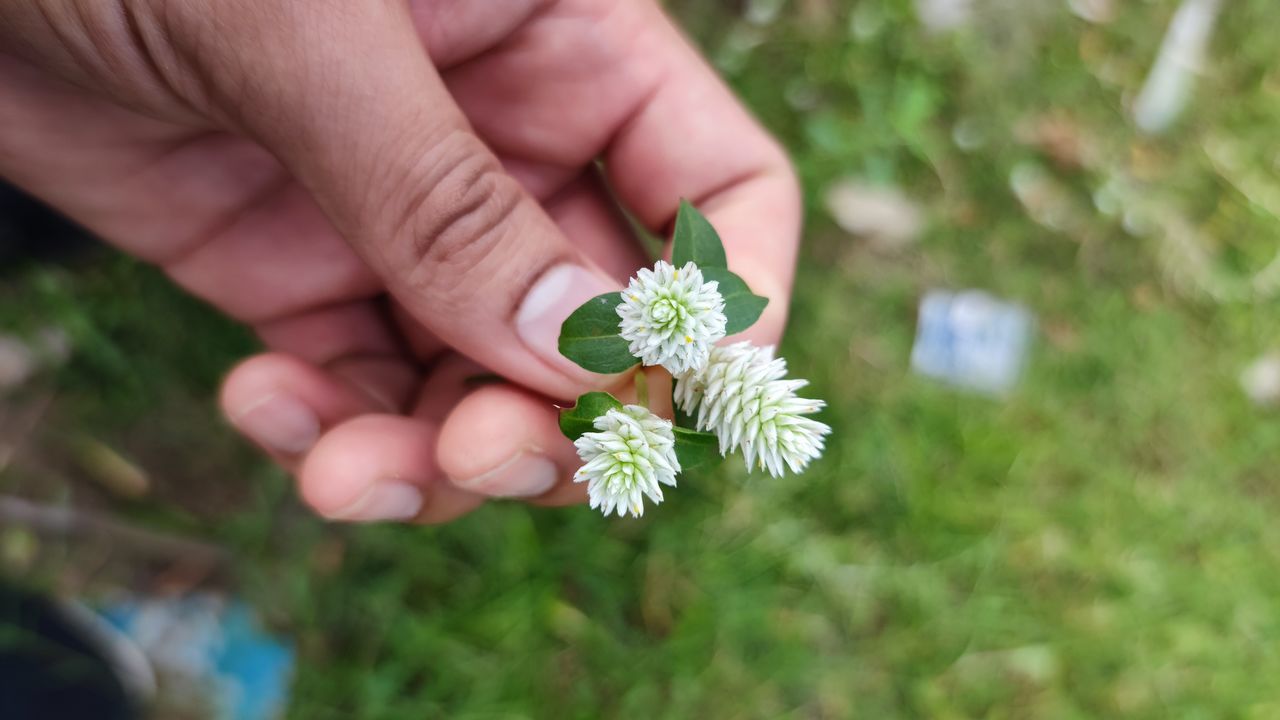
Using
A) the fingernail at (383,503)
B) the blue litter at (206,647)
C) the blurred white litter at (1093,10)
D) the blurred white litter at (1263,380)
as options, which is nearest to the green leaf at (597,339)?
the fingernail at (383,503)

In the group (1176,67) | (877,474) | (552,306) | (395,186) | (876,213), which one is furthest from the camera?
(1176,67)

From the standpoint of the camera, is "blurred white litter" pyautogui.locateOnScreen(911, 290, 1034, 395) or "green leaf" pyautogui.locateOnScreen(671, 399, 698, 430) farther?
"blurred white litter" pyautogui.locateOnScreen(911, 290, 1034, 395)

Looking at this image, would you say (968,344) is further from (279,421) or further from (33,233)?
(33,233)

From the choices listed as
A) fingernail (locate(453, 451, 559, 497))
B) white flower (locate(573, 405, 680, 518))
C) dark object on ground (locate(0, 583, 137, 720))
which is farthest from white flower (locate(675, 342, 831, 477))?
dark object on ground (locate(0, 583, 137, 720))

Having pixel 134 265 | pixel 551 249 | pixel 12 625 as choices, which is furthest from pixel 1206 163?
pixel 12 625

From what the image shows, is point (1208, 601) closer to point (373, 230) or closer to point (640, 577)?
point (640, 577)

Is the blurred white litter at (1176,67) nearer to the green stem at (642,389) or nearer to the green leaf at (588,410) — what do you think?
the green stem at (642,389)

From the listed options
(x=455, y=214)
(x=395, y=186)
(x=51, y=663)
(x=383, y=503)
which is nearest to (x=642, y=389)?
(x=455, y=214)

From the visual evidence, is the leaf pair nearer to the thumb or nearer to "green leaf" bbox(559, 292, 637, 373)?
"green leaf" bbox(559, 292, 637, 373)
